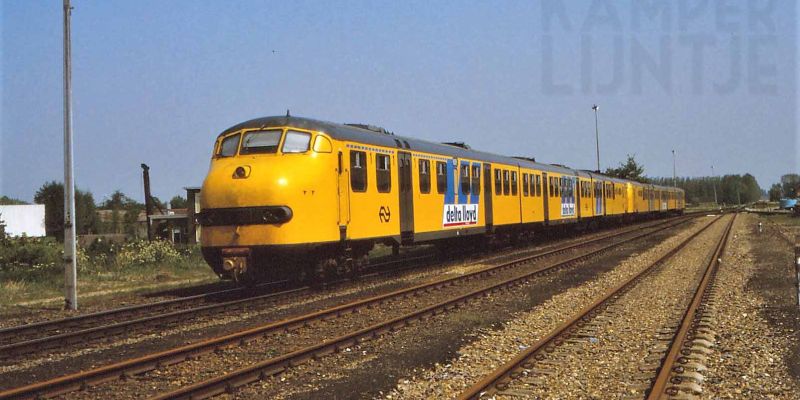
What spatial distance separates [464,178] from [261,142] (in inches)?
302

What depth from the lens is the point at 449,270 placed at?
1756 cm

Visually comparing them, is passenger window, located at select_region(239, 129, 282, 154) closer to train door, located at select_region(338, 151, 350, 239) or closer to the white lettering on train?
train door, located at select_region(338, 151, 350, 239)

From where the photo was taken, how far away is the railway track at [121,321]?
8.93 metres

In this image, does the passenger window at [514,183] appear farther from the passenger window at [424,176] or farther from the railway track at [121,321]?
the railway track at [121,321]

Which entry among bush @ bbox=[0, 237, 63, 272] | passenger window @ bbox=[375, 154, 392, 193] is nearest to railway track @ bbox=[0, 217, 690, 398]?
passenger window @ bbox=[375, 154, 392, 193]

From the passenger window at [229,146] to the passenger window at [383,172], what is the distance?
3.00 m

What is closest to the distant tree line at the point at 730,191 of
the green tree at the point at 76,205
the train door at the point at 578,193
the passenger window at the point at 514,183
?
the green tree at the point at 76,205

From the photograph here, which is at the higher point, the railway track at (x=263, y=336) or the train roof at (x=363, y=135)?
the train roof at (x=363, y=135)

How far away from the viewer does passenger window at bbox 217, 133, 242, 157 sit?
12984 mm

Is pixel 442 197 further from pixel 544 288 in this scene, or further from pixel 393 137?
pixel 544 288

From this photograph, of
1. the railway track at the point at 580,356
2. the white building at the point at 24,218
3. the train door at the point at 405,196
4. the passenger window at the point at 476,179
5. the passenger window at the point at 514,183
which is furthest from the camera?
the white building at the point at 24,218

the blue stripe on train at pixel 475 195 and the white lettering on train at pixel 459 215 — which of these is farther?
the blue stripe on train at pixel 475 195

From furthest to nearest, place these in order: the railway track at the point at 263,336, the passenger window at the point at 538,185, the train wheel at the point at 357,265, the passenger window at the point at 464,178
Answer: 1. the passenger window at the point at 538,185
2. the passenger window at the point at 464,178
3. the train wheel at the point at 357,265
4. the railway track at the point at 263,336

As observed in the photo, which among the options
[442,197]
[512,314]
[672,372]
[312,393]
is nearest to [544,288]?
[512,314]
